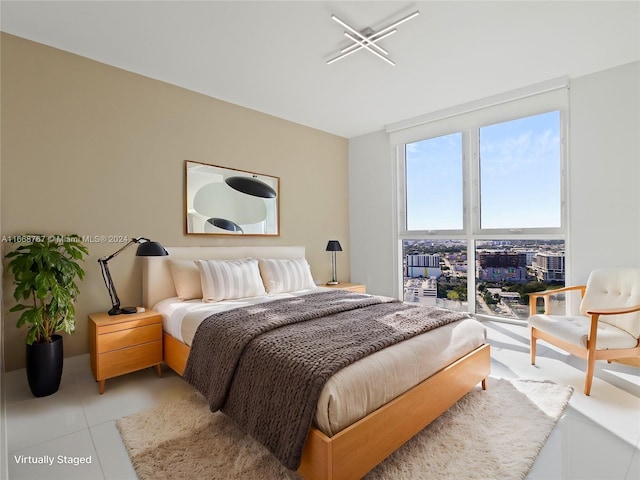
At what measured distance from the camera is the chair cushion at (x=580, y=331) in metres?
2.46

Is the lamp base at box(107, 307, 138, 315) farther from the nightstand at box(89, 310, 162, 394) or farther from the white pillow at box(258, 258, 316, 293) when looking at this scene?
the white pillow at box(258, 258, 316, 293)

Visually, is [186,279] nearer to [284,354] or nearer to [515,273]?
[284,354]

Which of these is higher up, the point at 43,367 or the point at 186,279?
the point at 186,279

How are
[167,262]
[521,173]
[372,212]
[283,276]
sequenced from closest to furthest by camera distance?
[167,262], [283,276], [521,173], [372,212]

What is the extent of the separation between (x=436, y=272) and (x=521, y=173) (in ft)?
5.34

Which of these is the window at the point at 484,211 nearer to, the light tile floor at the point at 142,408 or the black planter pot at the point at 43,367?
the light tile floor at the point at 142,408

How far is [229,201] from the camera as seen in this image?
386cm

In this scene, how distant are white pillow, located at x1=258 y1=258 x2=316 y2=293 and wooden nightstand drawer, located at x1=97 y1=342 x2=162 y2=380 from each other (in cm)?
122

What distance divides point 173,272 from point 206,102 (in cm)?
190

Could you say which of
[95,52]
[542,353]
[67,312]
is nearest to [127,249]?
[67,312]

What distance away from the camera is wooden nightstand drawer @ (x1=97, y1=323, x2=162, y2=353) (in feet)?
8.33

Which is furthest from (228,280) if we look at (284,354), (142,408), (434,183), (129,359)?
(434,183)

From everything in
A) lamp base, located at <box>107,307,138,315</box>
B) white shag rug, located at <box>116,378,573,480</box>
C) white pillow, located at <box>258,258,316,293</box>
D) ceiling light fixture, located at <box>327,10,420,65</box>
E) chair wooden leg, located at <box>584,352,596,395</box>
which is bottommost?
white shag rug, located at <box>116,378,573,480</box>

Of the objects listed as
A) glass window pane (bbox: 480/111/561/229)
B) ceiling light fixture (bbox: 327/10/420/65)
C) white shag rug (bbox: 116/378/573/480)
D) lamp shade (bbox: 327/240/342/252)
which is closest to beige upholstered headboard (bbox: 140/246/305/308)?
lamp shade (bbox: 327/240/342/252)
